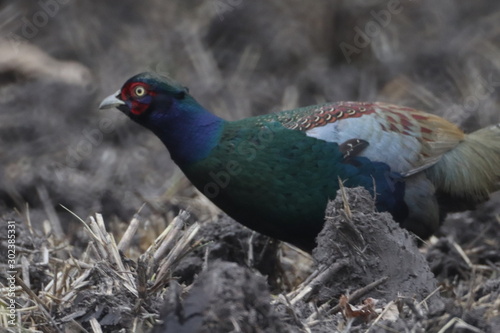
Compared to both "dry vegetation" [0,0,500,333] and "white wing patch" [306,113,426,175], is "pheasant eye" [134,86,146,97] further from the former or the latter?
"white wing patch" [306,113,426,175]

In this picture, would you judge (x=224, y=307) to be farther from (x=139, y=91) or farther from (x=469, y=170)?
(x=469, y=170)

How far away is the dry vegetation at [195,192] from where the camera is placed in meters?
3.48

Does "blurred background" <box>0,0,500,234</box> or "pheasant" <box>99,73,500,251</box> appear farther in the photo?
"blurred background" <box>0,0,500,234</box>

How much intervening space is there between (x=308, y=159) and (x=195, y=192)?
181cm

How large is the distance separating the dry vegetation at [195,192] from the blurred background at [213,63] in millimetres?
20

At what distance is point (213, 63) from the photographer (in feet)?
27.0

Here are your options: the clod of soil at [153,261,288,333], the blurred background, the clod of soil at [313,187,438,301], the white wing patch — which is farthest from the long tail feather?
the clod of soil at [153,261,288,333]

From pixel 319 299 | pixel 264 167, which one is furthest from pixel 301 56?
pixel 319 299

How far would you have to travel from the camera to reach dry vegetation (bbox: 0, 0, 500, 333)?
11.4 ft

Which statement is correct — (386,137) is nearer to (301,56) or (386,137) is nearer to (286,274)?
(286,274)

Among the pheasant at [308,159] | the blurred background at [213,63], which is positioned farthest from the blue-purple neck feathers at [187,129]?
the blurred background at [213,63]

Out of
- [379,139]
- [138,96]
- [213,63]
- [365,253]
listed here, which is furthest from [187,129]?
[213,63]

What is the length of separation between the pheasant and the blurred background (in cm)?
149

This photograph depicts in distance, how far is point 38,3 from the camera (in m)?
8.45
